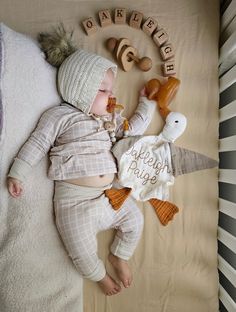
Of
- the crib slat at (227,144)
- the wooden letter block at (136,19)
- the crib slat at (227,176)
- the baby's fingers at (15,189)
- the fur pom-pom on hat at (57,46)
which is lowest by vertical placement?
the baby's fingers at (15,189)

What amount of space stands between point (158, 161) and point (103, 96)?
30 cm

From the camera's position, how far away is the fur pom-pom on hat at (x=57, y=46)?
3.83 feet

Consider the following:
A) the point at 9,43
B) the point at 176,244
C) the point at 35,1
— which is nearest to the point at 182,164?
the point at 176,244

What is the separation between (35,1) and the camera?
4.24ft

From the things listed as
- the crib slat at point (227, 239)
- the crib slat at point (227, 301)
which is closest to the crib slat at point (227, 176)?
the crib slat at point (227, 239)

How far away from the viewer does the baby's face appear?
1154 mm

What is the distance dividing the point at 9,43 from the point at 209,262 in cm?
102

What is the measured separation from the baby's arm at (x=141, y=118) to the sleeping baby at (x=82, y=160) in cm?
1

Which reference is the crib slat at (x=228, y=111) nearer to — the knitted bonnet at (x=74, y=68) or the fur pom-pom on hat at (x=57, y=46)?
the knitted bonnet at (x=74, y=68)

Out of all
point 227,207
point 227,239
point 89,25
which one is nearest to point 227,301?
point 227,239

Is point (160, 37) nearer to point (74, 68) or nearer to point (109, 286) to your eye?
point (74, 68)

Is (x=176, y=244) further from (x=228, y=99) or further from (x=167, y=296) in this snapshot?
(x=228, y=99)

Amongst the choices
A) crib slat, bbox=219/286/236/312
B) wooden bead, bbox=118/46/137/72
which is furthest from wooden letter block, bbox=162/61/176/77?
crib slat, bbox=219/286/236/312

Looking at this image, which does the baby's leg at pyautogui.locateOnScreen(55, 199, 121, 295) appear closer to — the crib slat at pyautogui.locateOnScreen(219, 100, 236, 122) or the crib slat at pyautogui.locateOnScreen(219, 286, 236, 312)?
the crib slat at pyautogui.locateOnScreen(219, 286, 236, 312)
